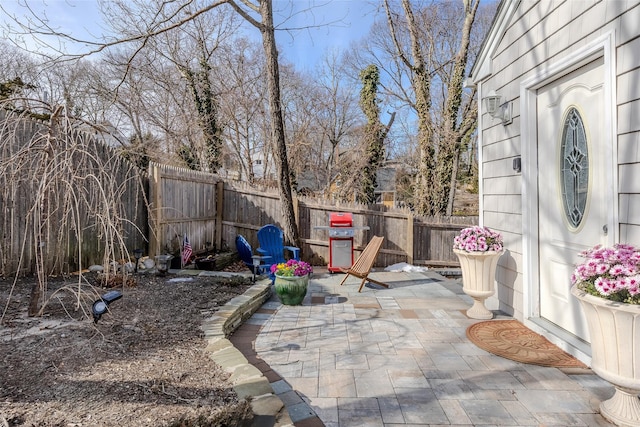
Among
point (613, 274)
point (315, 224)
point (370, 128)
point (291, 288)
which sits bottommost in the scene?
point (291, 288)

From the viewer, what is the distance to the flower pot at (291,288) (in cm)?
411

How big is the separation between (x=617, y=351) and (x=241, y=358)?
2097mm

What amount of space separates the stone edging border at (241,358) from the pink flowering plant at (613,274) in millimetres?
1695

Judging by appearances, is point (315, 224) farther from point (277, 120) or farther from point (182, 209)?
point (182, 209)

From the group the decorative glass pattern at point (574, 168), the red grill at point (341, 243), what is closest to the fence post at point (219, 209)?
the red grill at point (341, 243)

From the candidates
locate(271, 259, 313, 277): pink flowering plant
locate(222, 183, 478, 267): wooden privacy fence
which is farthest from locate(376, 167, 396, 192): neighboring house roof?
locate(271, 259, 313, 277): pink flowering plant

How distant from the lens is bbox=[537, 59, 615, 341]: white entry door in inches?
102

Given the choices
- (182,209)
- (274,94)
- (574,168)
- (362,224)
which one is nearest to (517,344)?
(574,168)

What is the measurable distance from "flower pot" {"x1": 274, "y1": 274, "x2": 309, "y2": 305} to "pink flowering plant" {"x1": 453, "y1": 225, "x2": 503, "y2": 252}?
175 centimetres

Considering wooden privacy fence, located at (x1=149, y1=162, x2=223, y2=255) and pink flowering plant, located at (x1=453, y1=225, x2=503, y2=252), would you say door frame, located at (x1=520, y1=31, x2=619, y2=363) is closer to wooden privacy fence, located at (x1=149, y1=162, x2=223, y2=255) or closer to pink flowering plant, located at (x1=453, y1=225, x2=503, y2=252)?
pink flowering plant, located at (x1=453, y1=225, x2=503, y2=252)

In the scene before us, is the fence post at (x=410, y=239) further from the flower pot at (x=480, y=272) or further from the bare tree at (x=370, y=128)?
the bare tree at (x=370, y=128)

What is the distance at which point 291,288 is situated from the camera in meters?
4.11

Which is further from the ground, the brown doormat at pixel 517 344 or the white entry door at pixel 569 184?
the white entry door at pixel 569 184

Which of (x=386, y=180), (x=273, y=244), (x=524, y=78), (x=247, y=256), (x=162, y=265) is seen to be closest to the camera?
(x=524, y=78)
